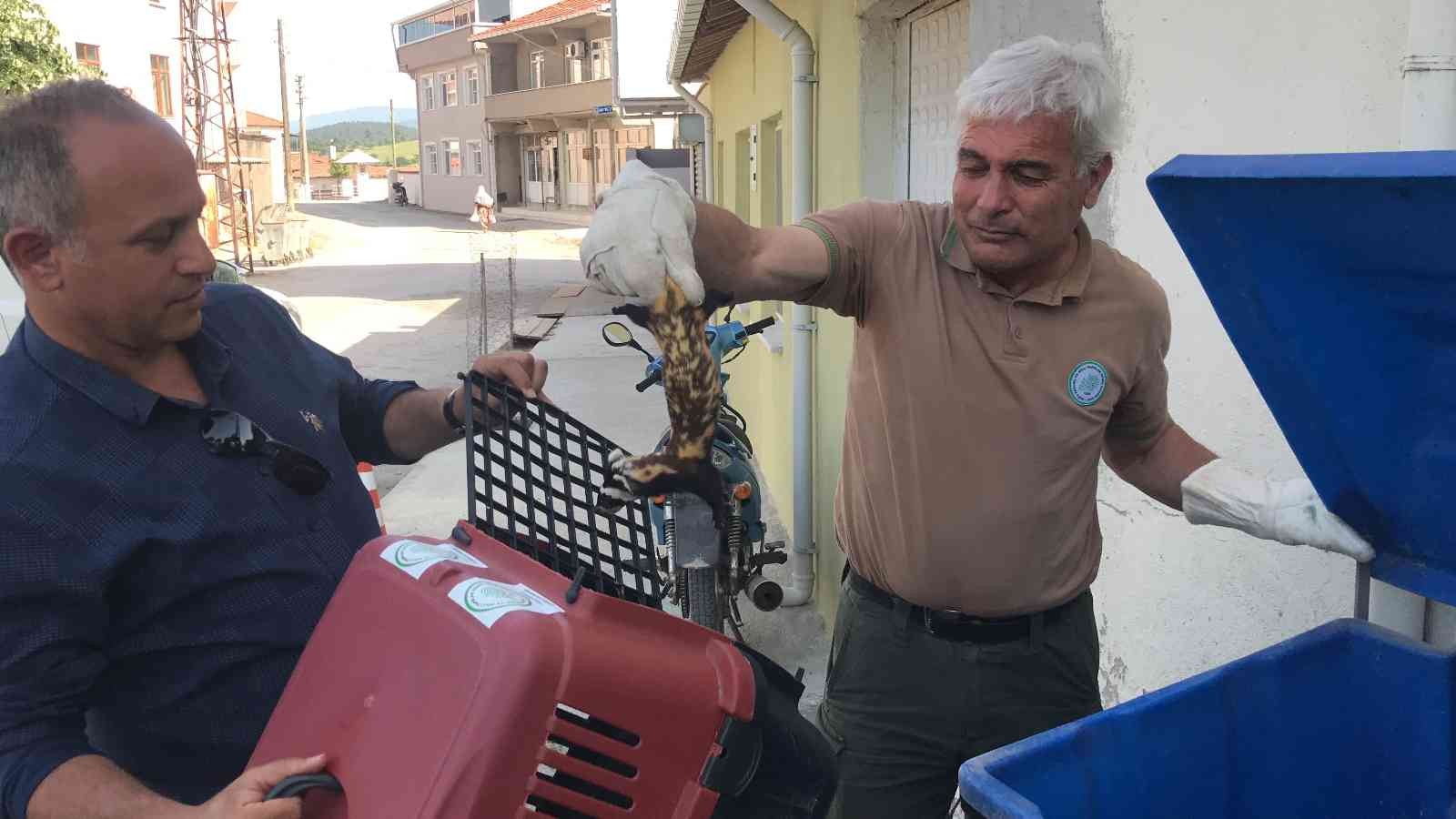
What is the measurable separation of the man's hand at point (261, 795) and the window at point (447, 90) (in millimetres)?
50307

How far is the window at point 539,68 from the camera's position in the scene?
134 ft

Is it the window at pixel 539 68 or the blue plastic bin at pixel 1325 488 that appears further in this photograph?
the window at pixel 539 68

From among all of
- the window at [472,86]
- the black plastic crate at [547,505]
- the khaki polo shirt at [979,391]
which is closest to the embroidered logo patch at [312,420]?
the black plastic crate at [547,505]

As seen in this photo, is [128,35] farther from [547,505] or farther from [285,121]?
[547,505]

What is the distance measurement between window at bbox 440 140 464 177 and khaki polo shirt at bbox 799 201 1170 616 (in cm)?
4834

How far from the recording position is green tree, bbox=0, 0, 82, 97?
13031mm

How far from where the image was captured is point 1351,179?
Result: 106 centimetres

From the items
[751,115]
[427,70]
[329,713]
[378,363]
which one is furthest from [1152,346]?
[427,70]

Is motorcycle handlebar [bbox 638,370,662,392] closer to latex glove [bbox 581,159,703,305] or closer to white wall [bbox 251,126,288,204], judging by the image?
latex glove [bbox 581,159,703,305]

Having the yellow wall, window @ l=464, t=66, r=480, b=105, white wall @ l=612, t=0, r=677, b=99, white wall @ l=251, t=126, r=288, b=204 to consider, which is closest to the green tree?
white wall @ l=612, t=0, r=677, b=99

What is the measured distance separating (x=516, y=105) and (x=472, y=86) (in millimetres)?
5617

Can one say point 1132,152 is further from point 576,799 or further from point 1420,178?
point 576,799

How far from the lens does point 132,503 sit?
1.33 m

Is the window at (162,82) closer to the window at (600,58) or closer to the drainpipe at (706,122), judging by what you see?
the window at (600,58)
